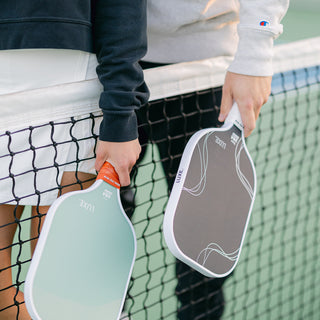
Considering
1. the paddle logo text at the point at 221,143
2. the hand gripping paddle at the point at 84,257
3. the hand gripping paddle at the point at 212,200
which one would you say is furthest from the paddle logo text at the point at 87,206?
the paddle logo text at the point at 221,143

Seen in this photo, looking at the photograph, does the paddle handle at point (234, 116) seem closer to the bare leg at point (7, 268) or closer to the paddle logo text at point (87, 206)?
the paddle logo text at point (87, 206)

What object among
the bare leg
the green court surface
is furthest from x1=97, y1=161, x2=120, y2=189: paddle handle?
the green court surface

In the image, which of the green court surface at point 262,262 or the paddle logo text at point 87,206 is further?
the green court surface at point 262,262

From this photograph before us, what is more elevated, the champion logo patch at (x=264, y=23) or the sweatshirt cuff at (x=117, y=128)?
the champion logo patch at (x=264, y=23)

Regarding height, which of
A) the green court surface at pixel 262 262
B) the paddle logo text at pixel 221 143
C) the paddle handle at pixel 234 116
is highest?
the paddle handle at pixel 234 116

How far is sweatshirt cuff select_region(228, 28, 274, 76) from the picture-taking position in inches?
31.3

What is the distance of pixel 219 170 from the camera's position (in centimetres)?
80

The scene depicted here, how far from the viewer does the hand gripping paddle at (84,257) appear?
656 millimetres

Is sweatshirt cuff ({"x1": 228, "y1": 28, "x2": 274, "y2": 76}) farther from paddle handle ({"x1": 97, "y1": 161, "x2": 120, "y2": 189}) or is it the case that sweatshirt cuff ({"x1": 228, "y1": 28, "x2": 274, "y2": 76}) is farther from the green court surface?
the green court surface

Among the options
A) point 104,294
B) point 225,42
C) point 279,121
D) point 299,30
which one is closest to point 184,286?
point 104,294

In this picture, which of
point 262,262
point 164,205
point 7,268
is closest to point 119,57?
point 7,268

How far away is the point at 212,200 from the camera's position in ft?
2.56

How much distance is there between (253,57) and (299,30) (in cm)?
357

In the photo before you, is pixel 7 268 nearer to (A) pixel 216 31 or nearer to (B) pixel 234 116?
(B) pixel 234 116
